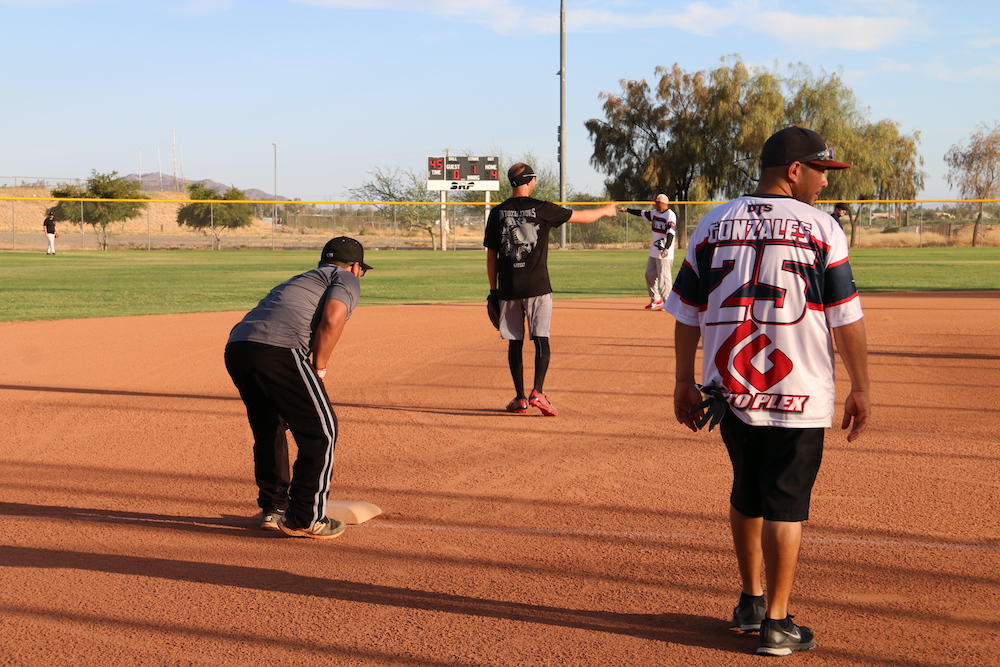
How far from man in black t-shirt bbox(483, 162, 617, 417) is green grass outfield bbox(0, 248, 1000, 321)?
31.6ft

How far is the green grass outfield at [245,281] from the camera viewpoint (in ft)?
54.0

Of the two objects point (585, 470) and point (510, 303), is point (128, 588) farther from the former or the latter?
point (510, 303)

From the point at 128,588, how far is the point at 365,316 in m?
10.6

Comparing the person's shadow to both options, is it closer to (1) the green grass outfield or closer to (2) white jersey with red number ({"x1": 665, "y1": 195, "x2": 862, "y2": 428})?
(2) white jersey with red number ({"x1": 665, "y1": 195, "x2": 862, "y2": 428})

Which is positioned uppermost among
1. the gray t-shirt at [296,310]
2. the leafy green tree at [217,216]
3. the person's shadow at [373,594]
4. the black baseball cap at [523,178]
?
the leafy green tree at [217,216]

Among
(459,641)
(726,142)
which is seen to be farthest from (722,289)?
(726,142)

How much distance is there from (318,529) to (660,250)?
10.3 meters

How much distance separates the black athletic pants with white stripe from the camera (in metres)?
4.23

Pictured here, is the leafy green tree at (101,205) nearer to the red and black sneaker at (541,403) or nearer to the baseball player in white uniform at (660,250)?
the baseball player in white uniform at (660,250)

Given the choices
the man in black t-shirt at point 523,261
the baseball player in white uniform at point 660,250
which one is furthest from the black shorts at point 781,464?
the baseball player in white uniform at point 660,250

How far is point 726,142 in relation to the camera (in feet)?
181

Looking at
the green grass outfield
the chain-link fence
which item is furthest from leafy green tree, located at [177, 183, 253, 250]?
the green grass outfield

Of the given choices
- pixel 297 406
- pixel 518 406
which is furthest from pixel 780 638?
pixel 518 406

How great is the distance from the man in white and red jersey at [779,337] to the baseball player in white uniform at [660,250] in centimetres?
917
